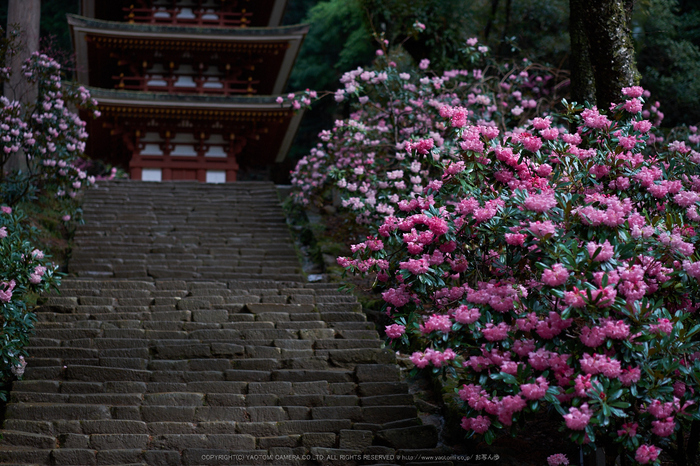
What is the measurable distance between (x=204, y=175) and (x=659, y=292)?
13408 millimetres

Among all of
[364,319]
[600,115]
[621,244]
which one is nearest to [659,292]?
[621,244]

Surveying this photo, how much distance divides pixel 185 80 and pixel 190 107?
1858 millimetres

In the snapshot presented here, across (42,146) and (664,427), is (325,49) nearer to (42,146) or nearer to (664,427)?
(42,146)

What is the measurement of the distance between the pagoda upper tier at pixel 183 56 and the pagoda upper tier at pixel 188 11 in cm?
96

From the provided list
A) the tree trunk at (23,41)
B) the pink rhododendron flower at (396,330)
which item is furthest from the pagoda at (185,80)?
the pink rhododendron flower at (396,330)

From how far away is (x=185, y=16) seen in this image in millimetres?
16875

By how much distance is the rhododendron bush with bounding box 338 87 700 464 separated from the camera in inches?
140

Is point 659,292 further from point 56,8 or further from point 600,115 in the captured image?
point 56,8

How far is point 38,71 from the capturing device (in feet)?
33.3

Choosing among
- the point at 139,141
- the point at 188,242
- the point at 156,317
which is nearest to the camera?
the point at 156,317

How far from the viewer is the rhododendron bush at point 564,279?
357 cm

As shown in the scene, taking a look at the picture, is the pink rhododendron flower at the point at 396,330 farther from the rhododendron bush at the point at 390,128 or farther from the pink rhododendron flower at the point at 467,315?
the rhododendron bush at the point at 390,128

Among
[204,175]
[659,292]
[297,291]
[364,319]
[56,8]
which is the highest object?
[56,8]

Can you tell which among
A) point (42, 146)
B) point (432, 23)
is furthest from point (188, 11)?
point (42, 146)
